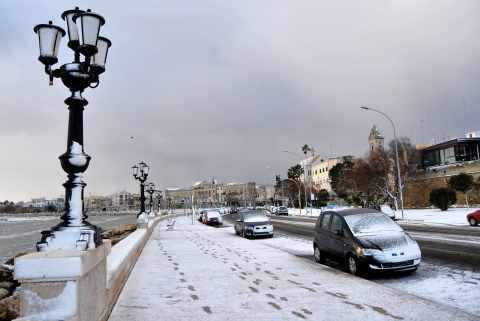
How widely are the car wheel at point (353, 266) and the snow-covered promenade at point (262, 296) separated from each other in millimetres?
307

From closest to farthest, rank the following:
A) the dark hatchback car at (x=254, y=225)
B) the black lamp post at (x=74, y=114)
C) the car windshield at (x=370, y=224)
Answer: the black lamp post at (x=74, y=114) < the car windshield at (x=370, y=224) < the dark hatchback car at (x=254, y=225)

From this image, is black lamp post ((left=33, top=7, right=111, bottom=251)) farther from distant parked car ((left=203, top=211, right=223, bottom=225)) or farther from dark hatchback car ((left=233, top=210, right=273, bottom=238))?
distant parked car ((left=203, top=211, right=223, bottom=225))

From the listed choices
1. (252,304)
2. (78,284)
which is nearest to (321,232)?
(252,304)

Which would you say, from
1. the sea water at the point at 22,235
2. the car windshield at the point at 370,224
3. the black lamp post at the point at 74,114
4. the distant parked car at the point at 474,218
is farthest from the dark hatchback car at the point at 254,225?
the black lamp post at the point at 74,114

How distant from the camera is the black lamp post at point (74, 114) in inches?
174

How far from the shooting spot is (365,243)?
9.11 m

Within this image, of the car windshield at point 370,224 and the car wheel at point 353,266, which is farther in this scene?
the car windshield at point 370,224

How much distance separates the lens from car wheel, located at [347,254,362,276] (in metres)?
9.12

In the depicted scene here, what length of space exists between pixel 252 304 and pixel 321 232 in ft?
18.1

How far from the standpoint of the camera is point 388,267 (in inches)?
343

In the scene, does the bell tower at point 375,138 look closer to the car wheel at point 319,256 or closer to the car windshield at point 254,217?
the car windshield at point 254,217

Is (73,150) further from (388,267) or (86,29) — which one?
(388,267)

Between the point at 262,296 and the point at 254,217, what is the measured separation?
50.8 ft

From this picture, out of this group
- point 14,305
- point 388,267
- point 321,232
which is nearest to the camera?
point 14,305
